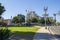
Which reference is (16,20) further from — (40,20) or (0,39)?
(0,39)

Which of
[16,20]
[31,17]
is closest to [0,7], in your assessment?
[31,17]

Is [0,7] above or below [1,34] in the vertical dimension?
above

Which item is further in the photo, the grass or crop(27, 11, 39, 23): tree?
crop(27, 11, 39, 23): tree

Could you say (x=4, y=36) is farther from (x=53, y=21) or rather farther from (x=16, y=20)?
(x=16, y=20)

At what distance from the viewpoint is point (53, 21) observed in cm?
12300

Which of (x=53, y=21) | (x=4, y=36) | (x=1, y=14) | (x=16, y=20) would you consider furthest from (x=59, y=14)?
(x=4, y=36)

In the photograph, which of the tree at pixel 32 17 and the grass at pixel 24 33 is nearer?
the grass at pixel 24 33

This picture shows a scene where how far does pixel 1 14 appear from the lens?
39781 mm

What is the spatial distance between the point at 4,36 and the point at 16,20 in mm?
123831

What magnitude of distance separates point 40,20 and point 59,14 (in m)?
19.2

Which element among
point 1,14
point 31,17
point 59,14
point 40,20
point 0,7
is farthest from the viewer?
point 40,20

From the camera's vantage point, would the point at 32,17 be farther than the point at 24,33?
Yes

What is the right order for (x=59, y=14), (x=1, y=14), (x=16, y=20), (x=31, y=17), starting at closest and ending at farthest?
(x=1, y=14)
(x=59, y=14)
(x=31, y=17)
(x=16, y=20)

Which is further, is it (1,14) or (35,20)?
(35,20)
